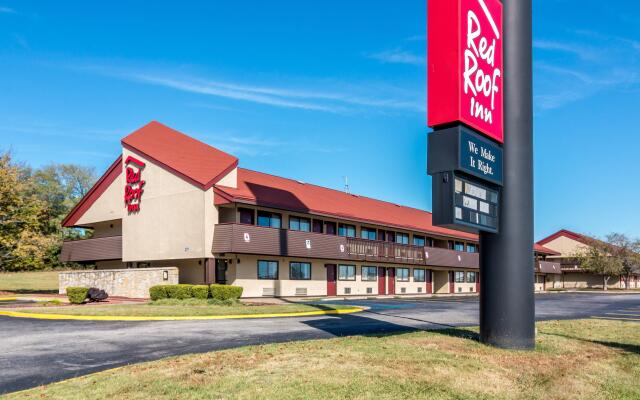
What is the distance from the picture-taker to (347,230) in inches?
1647

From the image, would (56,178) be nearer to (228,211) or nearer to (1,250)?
(1,250)

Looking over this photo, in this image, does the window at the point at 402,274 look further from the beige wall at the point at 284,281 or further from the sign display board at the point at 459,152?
the sign display board at the point at 459,152

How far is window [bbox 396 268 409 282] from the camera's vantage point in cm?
4700

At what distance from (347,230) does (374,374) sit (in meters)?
33.9

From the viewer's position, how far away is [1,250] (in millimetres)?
38156

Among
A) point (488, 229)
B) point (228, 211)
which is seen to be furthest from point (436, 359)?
point (228, 211)

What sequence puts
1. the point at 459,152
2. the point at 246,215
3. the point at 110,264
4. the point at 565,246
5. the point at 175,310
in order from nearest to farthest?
the point at 459,152 → the point at 175,310 → the point at 246,215 → the point at 110,264 → the point at 565,246

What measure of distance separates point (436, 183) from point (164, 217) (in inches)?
1075

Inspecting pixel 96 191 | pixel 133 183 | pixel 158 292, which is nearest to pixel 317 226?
pixel 133 183

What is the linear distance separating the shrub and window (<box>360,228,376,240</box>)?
17772 mm

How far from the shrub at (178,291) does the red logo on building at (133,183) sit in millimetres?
9837

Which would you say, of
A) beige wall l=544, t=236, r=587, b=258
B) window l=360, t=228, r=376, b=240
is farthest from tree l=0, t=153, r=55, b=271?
beige wall l=544, t=236, r=587, b=258

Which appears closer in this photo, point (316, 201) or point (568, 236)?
point (316, 201)

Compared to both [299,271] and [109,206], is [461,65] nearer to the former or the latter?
[299,271]
